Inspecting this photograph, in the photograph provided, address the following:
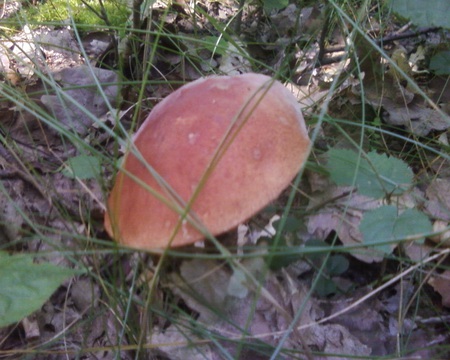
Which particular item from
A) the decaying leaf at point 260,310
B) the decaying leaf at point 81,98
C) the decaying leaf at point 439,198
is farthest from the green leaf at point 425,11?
the decaying leaf at point 81,98

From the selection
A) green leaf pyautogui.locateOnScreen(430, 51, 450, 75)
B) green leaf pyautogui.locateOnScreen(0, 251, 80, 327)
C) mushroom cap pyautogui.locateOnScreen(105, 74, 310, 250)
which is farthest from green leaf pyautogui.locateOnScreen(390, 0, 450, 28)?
green leaf pyautogui.locateOnScreen(0, 251, 80, 327)

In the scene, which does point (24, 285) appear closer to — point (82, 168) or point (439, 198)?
point (82, 168)

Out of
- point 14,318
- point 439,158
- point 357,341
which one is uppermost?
point 14,318

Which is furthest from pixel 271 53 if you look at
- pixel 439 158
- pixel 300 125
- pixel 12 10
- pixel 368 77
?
pixel 12 10

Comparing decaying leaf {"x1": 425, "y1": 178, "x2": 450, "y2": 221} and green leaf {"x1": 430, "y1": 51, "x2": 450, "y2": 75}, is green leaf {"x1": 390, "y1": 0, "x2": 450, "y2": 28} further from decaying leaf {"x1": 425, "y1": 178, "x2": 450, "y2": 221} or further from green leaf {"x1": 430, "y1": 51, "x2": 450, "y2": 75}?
decaying leaf {"x1": 425, "y1": 178, "x2": 450, "y2": 221}

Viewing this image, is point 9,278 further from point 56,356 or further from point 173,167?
point 173,167

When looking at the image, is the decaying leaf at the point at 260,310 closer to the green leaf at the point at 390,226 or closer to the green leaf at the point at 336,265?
the green leaf at the point at 336,265

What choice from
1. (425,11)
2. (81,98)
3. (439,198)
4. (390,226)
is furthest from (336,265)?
(81,98)
